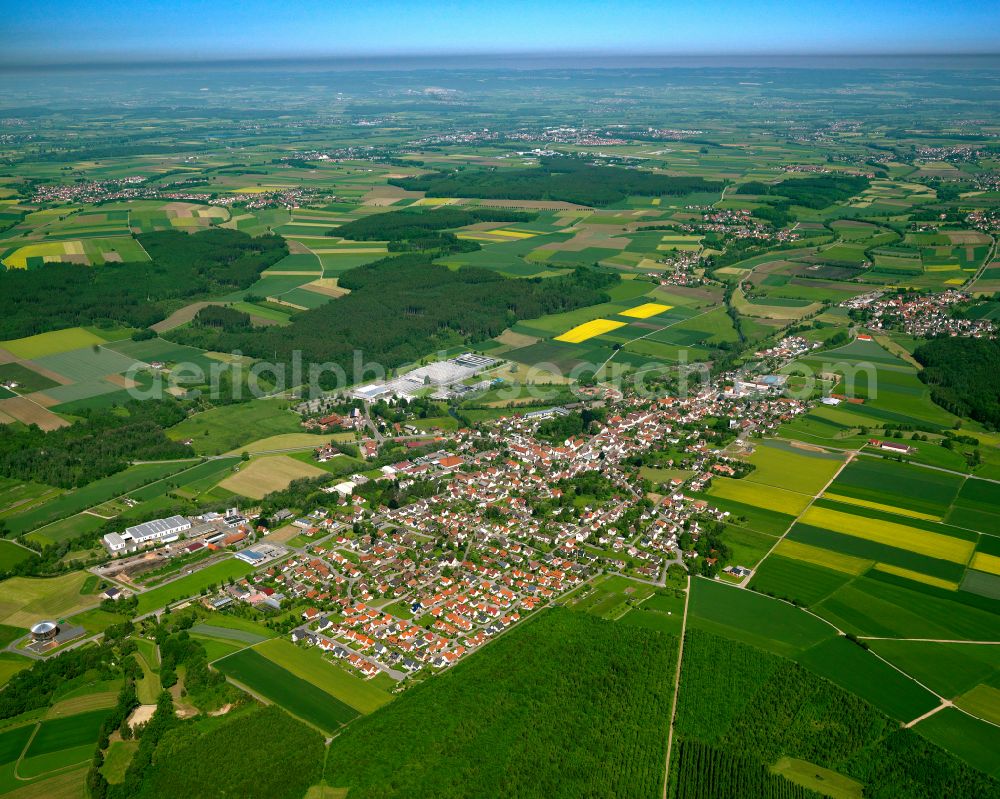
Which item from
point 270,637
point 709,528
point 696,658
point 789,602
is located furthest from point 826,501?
point 270,637

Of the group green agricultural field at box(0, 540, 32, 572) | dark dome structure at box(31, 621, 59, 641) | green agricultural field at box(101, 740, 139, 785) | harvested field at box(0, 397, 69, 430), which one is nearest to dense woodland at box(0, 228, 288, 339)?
harvested field at box(0, 397, 69, 430)

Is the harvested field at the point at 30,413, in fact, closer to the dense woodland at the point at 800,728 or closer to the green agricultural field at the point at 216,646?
the green agricultural field at the point at 216,646

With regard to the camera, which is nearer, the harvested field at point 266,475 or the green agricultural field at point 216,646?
the green agricultural field at point 216,646

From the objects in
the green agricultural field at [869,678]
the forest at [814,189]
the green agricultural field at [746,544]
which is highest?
the forest at [814,189]

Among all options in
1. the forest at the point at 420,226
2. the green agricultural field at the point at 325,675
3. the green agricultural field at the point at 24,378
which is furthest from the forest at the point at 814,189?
the green agricultural field at the point at 325,675

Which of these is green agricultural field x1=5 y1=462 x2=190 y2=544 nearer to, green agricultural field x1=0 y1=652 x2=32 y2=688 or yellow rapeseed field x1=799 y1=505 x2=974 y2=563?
green agricultural field x1=0 y1=652 x2=32 y2=688
